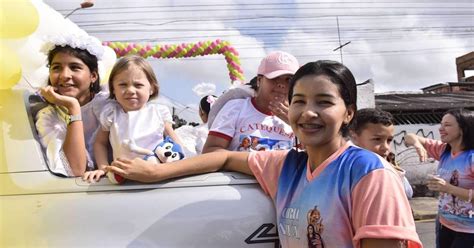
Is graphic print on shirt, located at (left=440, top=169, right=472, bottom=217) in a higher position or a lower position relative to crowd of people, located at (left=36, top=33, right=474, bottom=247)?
lower

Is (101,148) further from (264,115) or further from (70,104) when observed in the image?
(264,115)

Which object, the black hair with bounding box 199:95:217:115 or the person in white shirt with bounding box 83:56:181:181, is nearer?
the person in white shirt with bounding box 83:56:181:181

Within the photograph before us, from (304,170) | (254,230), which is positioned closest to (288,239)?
(254,230)

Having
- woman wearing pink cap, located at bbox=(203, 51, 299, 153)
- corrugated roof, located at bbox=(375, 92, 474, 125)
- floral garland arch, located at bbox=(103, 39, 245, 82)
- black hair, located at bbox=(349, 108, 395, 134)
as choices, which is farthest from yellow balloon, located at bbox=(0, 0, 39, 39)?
corrugated roof, located at bbox=(375, 92, 474, 125)

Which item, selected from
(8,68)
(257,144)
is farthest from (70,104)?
(257,144)

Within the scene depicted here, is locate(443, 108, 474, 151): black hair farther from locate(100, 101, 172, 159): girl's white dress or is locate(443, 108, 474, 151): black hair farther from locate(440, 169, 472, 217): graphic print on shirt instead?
locate(100, 101, 172, 159): girl's white dress

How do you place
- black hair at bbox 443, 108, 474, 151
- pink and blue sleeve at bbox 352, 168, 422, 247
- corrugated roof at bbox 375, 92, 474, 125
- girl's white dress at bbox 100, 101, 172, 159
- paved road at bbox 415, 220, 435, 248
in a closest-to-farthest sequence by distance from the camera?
1. pink and blue sleeve at bbox 352, 168, 422, 247
2. girl's white dress at bbox 100, 101, 172, 159
3. black hair at bbox 443, 108, 474, 151
4. paved road at bbox 415, 220, 435, 248
5. corrugated roof at bbox 375, 92, 474, 125

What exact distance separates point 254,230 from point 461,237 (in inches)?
96.7

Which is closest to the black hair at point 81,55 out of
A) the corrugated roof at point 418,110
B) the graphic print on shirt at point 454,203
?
the graphic print on shirt at point 454,203

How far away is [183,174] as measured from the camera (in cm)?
183

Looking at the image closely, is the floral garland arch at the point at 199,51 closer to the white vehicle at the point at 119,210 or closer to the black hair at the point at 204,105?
the black hair at the point at 204,105

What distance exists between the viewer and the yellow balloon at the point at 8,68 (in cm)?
199

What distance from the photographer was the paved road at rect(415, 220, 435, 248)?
21.1 feet

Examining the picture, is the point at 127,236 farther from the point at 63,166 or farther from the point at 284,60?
the point at 284,60
